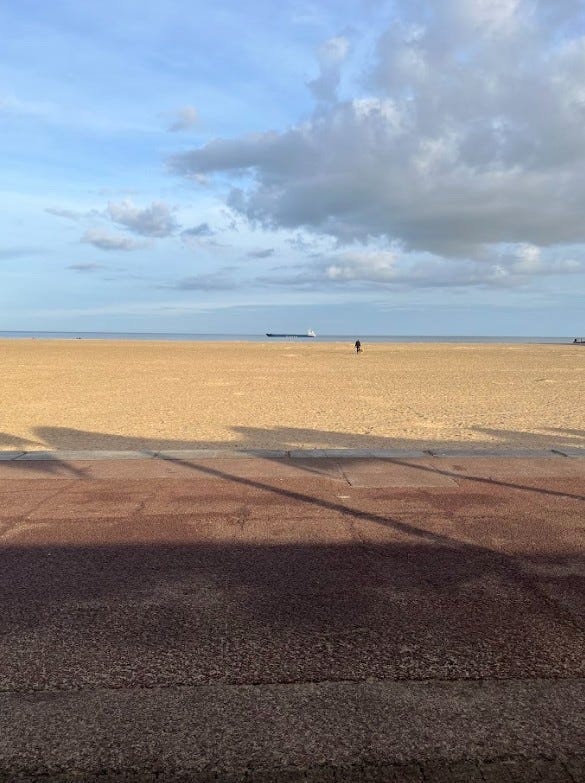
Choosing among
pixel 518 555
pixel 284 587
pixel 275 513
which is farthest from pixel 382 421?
pixel 284 587

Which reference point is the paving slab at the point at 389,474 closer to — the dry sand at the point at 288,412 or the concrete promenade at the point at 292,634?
the concrete promenade at the point at 292,634

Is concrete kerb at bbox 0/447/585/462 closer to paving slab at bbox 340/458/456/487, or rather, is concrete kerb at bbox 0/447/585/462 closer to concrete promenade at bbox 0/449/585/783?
paving slab at bbox 340/458/456/487

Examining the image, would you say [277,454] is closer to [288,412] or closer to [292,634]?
[292,634]

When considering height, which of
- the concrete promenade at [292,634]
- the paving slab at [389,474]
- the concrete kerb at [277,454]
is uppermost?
the concrete kerb at [277,454]

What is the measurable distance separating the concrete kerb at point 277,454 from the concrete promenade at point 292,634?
154cm

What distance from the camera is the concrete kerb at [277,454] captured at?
8.32m

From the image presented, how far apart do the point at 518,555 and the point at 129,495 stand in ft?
12.3

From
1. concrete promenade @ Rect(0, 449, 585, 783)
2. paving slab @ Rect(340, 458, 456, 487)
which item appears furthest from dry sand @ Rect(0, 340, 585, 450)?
concrete promenade @ Rect(0, 449, 585, 783)

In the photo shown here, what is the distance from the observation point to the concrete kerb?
8320 mm

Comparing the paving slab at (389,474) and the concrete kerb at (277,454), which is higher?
the concrete kerb at (277,454)

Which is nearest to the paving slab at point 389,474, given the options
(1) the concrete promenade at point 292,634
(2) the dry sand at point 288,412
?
(1) the concrete promenade at point 292,634

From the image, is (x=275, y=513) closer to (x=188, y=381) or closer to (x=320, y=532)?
(x=320, y=532)

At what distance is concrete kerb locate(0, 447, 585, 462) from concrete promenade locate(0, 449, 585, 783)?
1.54 m

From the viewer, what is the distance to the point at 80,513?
5977 mm
